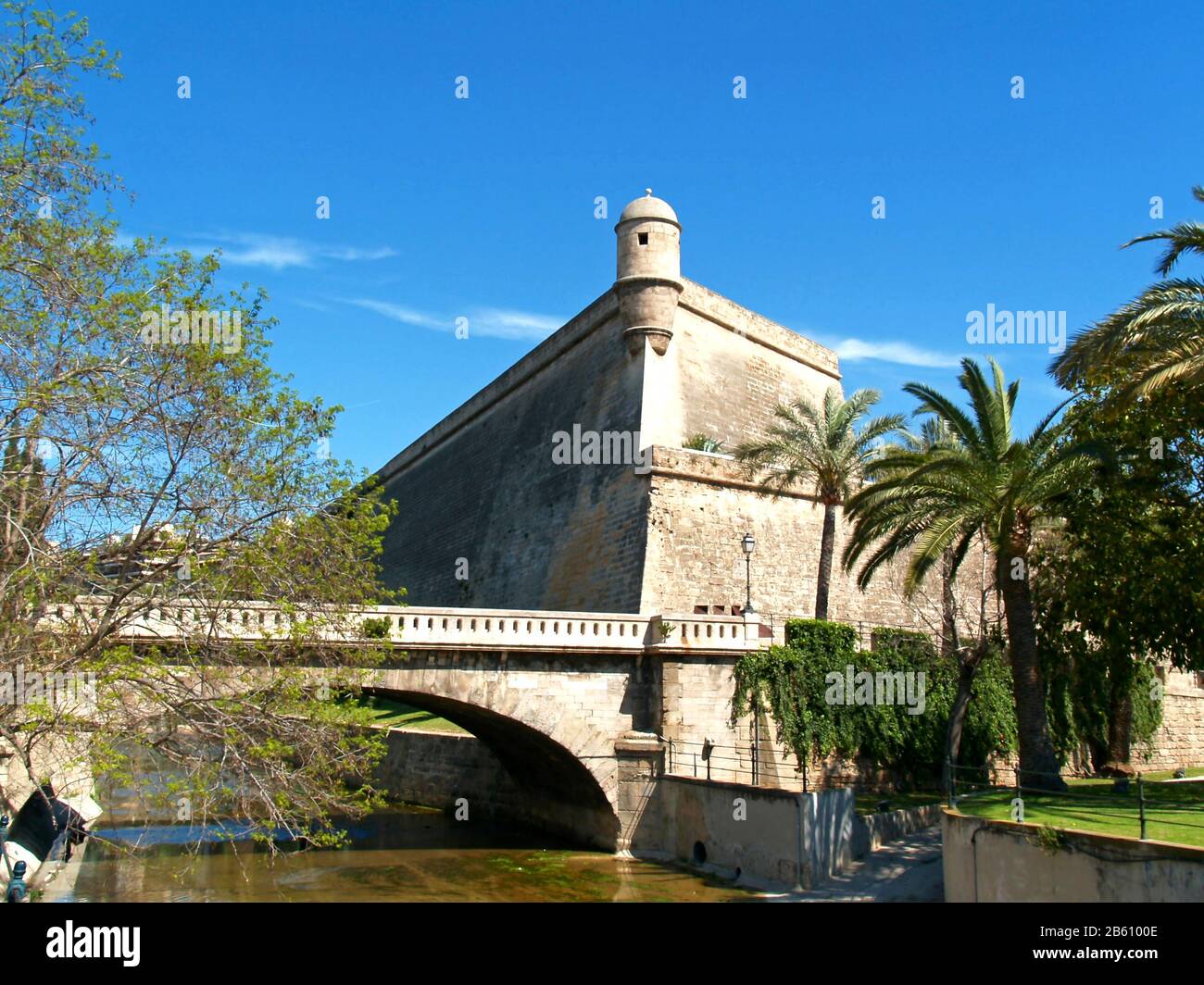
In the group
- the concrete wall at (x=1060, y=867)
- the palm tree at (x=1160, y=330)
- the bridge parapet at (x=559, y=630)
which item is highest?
the palm tree at (x=1160, y=330)

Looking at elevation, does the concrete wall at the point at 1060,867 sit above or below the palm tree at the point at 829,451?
below

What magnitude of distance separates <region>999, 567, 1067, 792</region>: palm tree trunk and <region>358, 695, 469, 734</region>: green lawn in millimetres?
16830

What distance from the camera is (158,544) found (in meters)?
10.6

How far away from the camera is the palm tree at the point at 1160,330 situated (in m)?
12.9

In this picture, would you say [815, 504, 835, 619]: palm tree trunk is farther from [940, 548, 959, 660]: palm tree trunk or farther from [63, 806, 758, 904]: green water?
[63, 806, 758, 904]: green water

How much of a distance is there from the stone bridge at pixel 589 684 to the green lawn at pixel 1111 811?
243 inches

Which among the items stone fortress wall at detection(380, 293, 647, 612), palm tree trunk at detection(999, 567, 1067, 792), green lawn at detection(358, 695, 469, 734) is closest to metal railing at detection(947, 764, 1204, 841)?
palm tree trunk at detection(999, 567, 1067, 792)

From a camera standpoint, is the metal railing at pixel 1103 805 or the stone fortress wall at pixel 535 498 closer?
the metal railing at pixel 1103 805

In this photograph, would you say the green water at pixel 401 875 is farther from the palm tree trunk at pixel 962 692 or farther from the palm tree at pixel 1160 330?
the palm tree at pixel 1160 330

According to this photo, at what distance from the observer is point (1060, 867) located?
36.1 feet

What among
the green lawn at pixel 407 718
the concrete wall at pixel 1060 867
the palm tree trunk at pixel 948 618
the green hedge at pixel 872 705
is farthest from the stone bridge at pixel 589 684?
the green lawn at pixel 407 718
